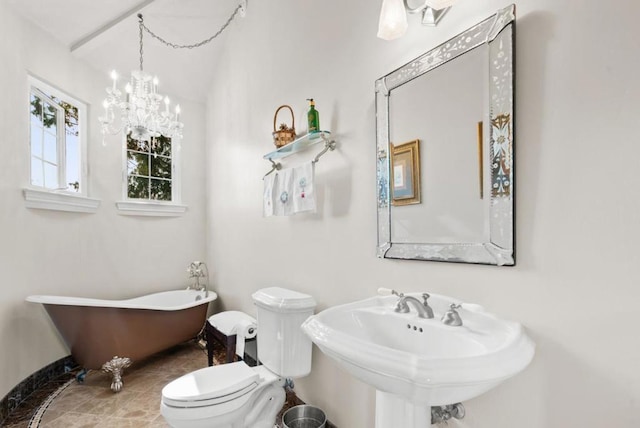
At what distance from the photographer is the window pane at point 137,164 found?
11.6 feet

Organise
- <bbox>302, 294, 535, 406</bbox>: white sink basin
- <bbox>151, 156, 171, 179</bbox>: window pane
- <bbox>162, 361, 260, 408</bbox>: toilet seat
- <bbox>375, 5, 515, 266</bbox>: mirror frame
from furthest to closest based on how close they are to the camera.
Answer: <bbox>151, 156, 171, 179</bbox>: window pane → <bbox>162, 361, 260, 408</bbox>: toilet seat → <bbox>375, 5, 515, 266</bbox>: mirror frame → <bbox>302, 294, 535, 406</bbox>: white sink basin

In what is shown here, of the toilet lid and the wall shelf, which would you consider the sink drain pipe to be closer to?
the toilet lid

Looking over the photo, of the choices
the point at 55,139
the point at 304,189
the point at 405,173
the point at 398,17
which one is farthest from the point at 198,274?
the point at 398,17

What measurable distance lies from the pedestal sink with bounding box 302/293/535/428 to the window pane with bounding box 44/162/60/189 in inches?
111

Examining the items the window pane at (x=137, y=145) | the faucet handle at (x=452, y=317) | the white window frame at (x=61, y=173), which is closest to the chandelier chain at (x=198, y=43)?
the white window frame at (x=61, y=173)

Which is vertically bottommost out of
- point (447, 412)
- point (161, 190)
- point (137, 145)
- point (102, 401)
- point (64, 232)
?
point (102, 401)

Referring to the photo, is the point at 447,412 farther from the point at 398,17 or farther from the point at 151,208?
the point at 151,208

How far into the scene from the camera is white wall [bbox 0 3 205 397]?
232 cm

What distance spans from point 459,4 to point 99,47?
320 centimetres

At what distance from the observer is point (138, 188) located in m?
3.59

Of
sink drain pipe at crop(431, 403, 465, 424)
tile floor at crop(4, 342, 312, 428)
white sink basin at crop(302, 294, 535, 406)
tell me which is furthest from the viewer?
tile floor at crop(4, 342, 312, 428)

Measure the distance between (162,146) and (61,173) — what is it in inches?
43.9

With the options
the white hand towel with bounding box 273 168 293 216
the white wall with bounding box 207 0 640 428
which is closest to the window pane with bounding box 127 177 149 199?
the white hand towel with bounding box 273 168 293 216

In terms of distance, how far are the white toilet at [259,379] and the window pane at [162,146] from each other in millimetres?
2564
